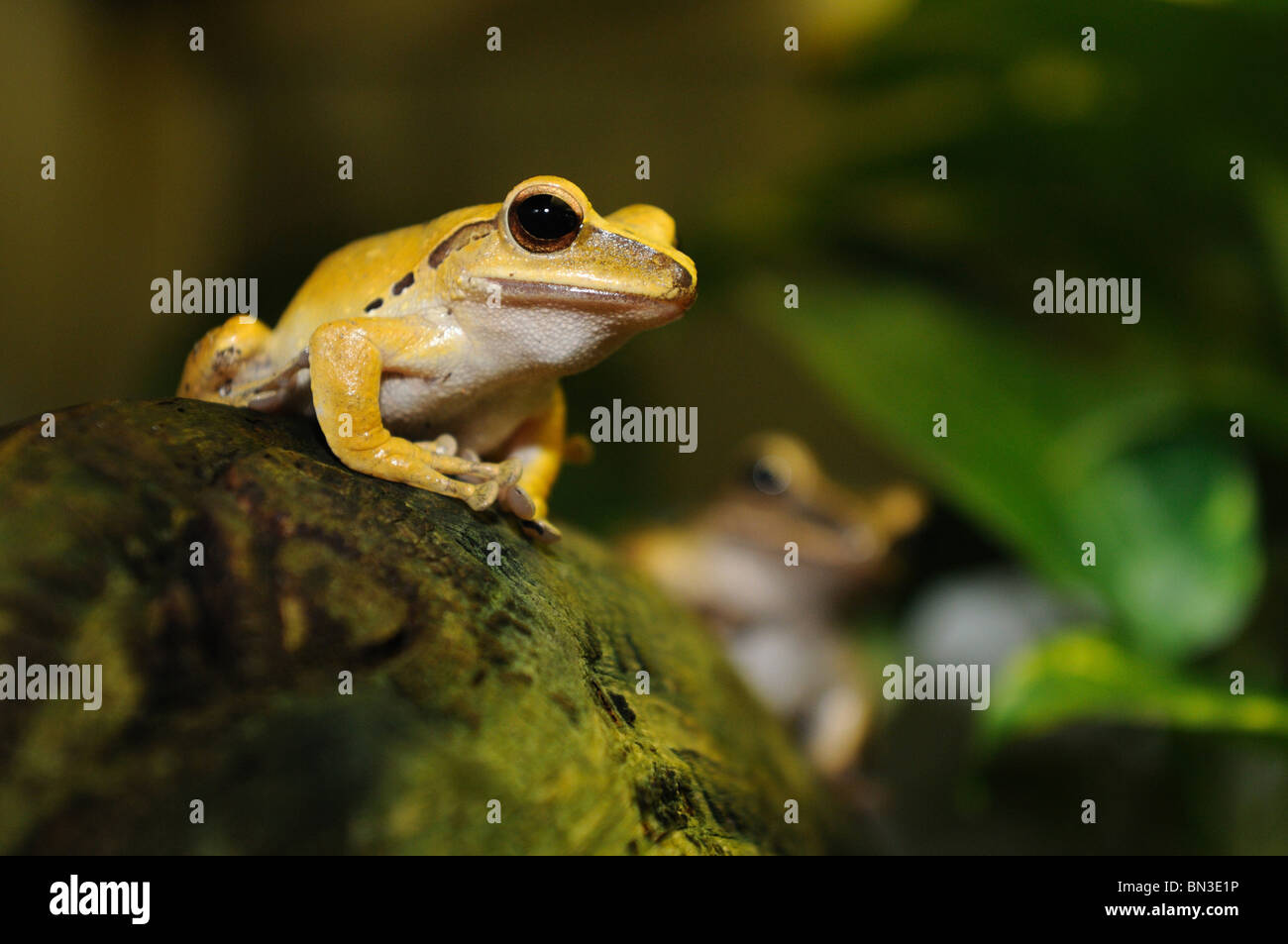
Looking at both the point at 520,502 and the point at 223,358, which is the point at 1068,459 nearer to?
the point at 520,502

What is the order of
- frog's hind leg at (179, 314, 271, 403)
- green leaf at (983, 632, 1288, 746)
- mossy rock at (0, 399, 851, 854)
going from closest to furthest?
1. mossy rock at (0, 399, 851, 854)
2. frog's hind leg at (179, 314, 271, 403)
3. green leaf at (983, 632, 1288, 746)

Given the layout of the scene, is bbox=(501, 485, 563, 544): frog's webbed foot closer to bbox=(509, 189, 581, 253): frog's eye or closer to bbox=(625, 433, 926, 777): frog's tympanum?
bbox=(509, 189, 581, 253): frog's eye

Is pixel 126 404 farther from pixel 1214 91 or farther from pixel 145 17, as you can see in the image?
pixel 145 17
